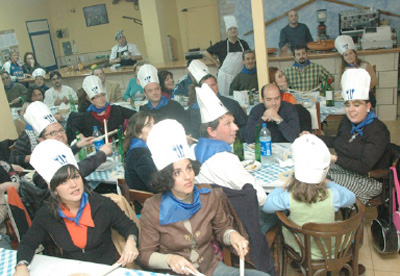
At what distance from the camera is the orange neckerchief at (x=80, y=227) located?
80.5 inches

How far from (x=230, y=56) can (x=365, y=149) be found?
3.54 metres

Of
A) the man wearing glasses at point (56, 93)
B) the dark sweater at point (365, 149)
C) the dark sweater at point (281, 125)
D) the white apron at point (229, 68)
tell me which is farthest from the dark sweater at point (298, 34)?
the dark sweater at point (365, 149)

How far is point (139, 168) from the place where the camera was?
8.45 ft

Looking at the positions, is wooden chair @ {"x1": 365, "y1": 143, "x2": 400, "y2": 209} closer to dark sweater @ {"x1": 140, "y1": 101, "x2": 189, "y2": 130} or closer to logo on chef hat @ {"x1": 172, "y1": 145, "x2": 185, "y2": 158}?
logo on chef hat @ {"x1": 172, "y1": 145, "x2": 185, "y2": 158}

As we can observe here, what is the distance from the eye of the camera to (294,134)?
3273mm

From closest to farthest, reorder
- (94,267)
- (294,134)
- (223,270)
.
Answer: (94,267)
(223,270)
(294,134)

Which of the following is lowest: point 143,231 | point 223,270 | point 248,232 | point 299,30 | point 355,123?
point 223,270

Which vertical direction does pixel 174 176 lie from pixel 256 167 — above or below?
above

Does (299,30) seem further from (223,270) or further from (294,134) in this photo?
(223,270)

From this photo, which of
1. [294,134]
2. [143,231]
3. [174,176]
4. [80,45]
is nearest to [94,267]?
[143,231]

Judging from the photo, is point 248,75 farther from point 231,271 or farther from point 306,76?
point 231,271

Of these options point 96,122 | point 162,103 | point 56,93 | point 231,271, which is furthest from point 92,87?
point 231,271

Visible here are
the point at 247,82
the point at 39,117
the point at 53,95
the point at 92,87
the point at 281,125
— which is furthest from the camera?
the point at 53,95

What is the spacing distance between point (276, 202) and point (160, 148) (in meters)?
0.84
